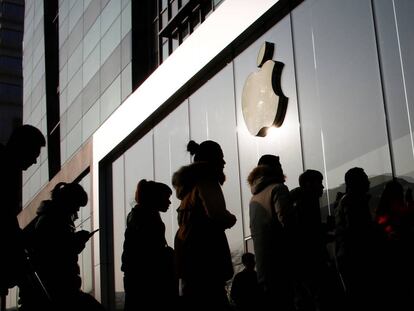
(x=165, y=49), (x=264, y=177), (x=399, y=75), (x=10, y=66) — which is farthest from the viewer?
(x=10, y=66)

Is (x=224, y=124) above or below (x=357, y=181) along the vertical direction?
above

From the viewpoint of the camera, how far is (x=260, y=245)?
212 inches

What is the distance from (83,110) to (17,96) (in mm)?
42199

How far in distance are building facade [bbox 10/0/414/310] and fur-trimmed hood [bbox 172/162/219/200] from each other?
3.10 m

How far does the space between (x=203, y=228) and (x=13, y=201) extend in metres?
1.48

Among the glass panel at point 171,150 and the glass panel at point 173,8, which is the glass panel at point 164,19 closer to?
the glass panel at point 173,8

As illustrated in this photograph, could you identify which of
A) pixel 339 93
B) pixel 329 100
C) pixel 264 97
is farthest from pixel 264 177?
pixel 264 97

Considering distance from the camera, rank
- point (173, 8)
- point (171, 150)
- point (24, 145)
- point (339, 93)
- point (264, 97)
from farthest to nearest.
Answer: point (173, 8) → point (171, 150) → point (264, 97) → point (339, 93) → point (24, 145)

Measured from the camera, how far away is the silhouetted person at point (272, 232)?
5152 mm

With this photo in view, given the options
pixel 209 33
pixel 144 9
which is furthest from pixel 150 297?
pixel 144 9

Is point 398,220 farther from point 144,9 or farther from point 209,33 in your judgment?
point 144,9

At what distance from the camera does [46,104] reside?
28938 mm

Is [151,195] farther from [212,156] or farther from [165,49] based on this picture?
Answer: [165,49]

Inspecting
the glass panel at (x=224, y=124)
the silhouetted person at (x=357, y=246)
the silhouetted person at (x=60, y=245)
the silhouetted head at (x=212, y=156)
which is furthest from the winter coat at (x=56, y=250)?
the glass panel at (x=224, y=124)
